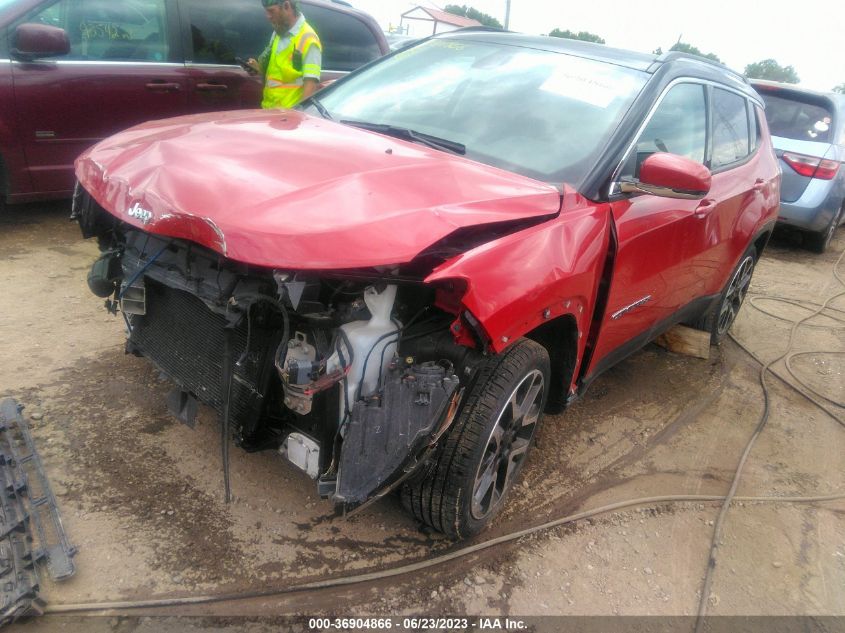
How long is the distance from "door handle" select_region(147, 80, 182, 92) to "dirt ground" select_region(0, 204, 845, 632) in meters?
1.84

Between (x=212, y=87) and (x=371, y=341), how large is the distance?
13.5 feet

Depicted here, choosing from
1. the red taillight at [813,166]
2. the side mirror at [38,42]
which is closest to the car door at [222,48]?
the side mirror at [38,42]

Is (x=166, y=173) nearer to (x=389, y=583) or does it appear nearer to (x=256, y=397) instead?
(x=256, y=397)

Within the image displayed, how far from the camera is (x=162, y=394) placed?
10.3ft

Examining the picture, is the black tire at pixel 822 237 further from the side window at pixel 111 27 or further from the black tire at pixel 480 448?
the side window at pixel 111 27

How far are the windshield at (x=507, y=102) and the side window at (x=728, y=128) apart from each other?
0.87 meters

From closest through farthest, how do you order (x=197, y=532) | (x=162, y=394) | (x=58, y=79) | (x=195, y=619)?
(x=195, y=619) → (x=197, y=532) → (x=162, y=394) → (x=58, y=79)

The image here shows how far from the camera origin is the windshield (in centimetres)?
273

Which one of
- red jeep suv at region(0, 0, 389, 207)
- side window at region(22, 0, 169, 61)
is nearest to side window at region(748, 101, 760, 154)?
red jeep suv at region(0, 0, 389, 207)

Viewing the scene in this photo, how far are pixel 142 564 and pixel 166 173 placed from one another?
130 centimetres

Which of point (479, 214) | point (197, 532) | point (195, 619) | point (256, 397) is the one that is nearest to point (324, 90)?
point (479, 214)

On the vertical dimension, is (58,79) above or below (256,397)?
above

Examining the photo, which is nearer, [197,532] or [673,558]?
[197,532]

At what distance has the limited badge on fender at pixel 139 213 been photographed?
6.63 ft
